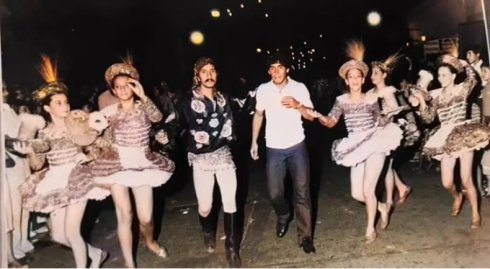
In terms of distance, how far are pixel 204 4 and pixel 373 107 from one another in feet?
5.26

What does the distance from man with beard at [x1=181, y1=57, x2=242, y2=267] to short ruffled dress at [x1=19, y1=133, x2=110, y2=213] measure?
2.78 feet

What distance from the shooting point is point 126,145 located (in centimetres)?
364

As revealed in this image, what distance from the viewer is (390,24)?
4.18 metres

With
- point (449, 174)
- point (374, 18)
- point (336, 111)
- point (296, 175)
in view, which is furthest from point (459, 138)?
point (296, 175)

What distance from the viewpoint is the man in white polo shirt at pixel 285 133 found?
3.88 m

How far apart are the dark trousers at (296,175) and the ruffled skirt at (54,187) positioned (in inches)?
57.1

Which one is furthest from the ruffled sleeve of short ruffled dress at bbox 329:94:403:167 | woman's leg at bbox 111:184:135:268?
woman's leg at bbox 111:184:135:268

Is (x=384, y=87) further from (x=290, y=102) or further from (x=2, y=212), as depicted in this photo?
(x=2, y=212)

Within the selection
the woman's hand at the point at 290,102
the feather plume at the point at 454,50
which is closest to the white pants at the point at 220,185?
the woman's hand at the point at 290,102

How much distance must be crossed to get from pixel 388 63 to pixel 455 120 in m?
0.75

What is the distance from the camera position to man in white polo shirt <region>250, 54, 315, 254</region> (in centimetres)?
388

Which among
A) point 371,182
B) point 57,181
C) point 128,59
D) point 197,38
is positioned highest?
point 197,38

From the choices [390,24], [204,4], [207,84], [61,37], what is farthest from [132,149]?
[390,24]

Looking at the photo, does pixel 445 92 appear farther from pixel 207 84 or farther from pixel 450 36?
pixel 207 84
